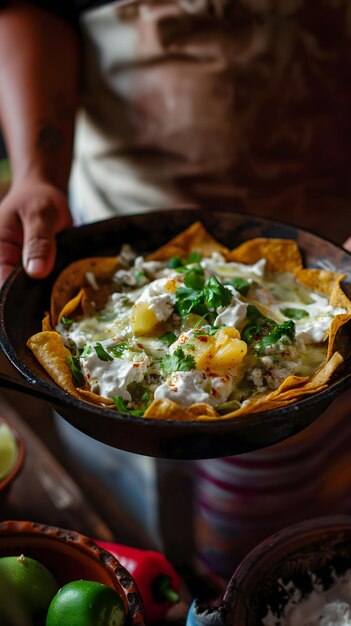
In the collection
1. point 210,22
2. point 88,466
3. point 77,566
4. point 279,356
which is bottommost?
point 88,466

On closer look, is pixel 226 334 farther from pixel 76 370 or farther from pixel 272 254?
pixel 272 254

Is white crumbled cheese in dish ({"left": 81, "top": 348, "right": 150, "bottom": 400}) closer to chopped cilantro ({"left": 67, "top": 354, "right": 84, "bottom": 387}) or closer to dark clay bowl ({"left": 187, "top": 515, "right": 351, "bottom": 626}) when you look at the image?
chopped cilantro ({"left": 67, "top": 354, "right": 84, "bottom": 387})

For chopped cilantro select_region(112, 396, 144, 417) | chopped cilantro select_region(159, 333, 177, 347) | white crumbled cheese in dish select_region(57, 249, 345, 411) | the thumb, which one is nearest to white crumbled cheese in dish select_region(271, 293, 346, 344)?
white crumbled cheese in dish select_region(57, 249, 345, 411)

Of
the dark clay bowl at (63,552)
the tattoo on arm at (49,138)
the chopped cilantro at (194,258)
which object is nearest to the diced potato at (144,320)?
the chopped cilantro at (194,258)

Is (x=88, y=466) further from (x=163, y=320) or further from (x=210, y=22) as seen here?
(x=210, y=22)

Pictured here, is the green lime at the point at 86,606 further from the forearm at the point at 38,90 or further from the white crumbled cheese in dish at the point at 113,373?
the forearm at the point at 38,90

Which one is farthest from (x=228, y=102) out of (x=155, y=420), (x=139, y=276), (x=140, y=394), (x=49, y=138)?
(x=155, y=420)

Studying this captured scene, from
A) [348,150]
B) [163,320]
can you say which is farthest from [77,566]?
[348,150]

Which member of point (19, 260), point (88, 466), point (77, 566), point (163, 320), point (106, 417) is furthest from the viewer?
point (88, 466)
